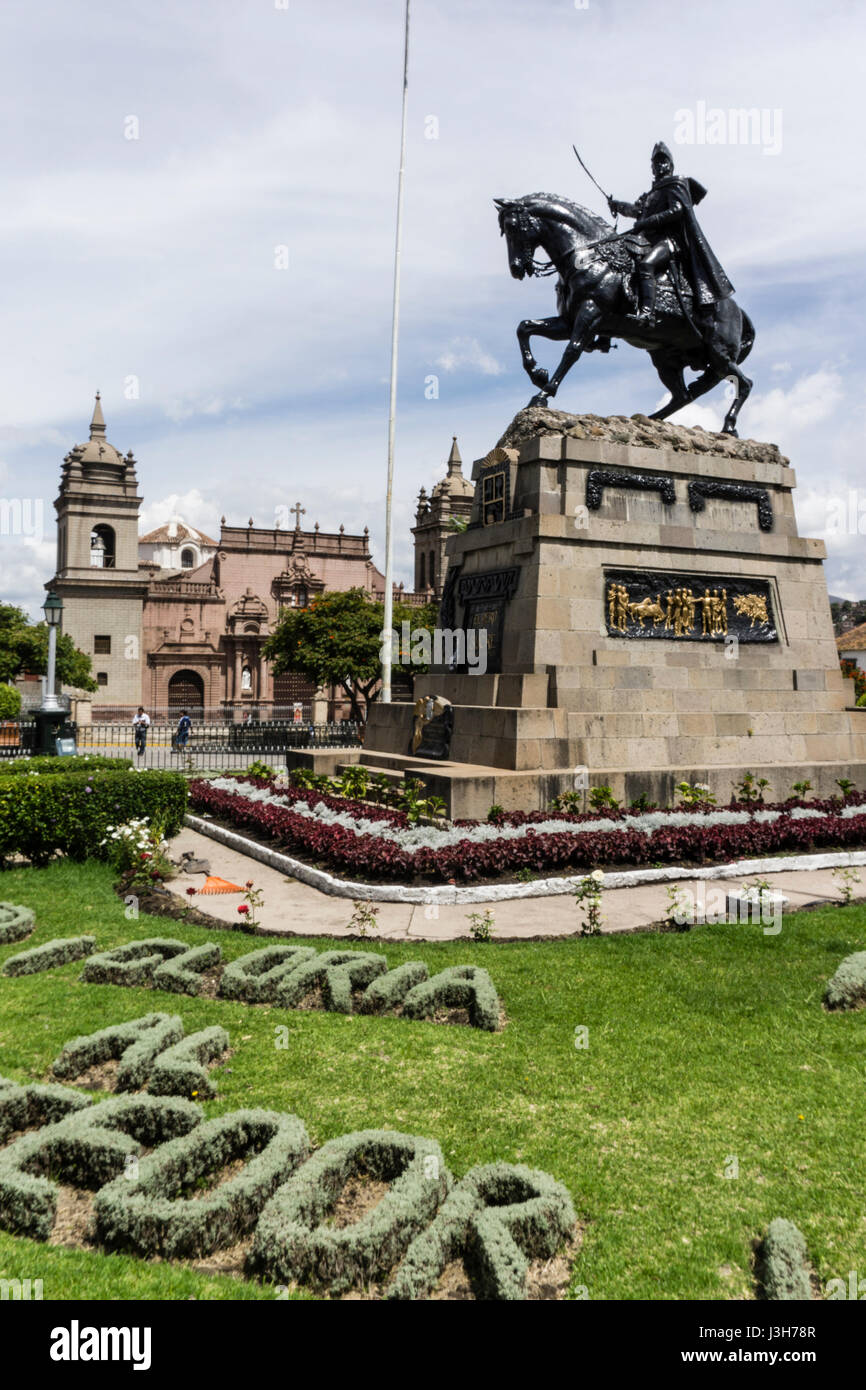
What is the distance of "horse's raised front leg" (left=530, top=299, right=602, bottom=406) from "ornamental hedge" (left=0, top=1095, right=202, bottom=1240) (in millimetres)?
12872

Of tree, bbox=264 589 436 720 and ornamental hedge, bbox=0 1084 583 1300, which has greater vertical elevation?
tree, bbox=264 589 436 720

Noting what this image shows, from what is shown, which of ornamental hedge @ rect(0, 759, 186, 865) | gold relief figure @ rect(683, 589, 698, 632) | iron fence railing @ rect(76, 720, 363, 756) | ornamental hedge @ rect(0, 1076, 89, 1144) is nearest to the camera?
ornamental hedge @ rect(0, 1076, 89, 1144)

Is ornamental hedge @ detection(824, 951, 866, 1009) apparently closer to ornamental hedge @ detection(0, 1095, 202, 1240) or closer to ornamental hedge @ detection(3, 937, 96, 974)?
ornamental hedge @ detection(0, 1095, 202, 1240)

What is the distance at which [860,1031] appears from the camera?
20.5 feet

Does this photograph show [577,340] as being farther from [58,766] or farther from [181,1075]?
[181,1075]

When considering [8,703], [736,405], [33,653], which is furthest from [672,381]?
[33,653]

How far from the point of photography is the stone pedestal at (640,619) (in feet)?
45.3

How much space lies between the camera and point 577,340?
15273 mm

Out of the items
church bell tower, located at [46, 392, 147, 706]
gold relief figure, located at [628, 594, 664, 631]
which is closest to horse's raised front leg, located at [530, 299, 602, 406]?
gold relief figure, located at [628, 594, 664, 631]

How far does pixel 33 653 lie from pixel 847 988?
49872 mm

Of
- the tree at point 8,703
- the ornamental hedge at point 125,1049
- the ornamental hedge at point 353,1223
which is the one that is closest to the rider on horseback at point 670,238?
the ornamental hedge at point 125,1049

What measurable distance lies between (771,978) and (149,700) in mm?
58609

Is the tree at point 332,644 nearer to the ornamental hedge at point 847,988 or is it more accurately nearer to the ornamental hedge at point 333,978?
the ornamental hedge at point 333,978

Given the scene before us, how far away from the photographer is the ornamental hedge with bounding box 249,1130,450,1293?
13.0 ft
